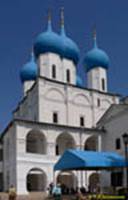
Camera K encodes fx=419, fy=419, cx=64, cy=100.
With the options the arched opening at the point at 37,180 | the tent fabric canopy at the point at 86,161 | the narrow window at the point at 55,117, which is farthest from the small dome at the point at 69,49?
the tent fabric canopy at the point at 86,161

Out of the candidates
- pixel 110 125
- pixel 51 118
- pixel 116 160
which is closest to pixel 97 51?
pixel 51 118

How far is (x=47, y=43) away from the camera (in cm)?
4294

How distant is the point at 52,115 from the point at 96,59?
933 centimetres

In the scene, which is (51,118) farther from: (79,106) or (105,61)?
(105,61)

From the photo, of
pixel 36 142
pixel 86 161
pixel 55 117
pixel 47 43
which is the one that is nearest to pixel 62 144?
pixel 36 142

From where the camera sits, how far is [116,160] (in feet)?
84.2

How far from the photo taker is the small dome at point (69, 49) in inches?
1757

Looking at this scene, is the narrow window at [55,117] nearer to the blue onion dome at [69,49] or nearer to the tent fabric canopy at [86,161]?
the blue onion dome at [69,49]

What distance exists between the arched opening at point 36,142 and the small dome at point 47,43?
357 inches

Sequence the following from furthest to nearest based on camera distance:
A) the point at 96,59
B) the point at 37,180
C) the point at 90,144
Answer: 1. the point at 96,59
2. the point at 90,144
3. the point at 37,180

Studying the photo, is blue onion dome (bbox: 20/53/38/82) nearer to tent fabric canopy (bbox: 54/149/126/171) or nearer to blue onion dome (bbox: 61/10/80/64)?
blue onion dome (bbox: 61/10/80/64)

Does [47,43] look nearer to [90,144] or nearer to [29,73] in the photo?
[29,73]

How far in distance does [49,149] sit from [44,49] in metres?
11.4

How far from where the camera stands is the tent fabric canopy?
23.3m
